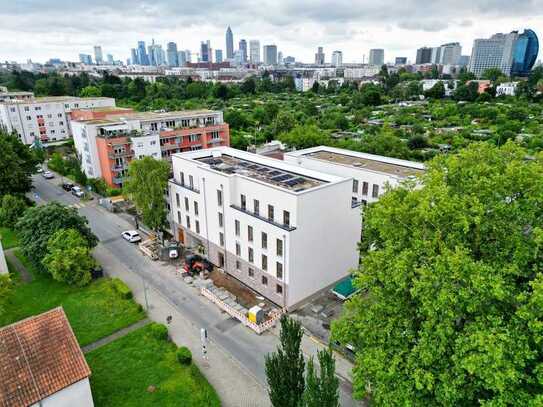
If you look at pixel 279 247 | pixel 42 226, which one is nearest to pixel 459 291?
pixel 279 247

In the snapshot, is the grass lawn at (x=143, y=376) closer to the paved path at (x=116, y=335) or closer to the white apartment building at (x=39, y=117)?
the paved path at (x=116, y=335)

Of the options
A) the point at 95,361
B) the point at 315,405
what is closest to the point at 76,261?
the point at 95,361

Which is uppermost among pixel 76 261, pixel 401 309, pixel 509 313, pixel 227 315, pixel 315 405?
pixel 509 313

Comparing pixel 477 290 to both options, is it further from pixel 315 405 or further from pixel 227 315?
pixel 227 315

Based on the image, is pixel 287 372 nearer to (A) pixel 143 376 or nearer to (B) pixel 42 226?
(A) pixel 143 376

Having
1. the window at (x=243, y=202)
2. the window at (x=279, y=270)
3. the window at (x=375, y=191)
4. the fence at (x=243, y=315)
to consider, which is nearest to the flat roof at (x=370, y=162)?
the window at (x=375, y=191)

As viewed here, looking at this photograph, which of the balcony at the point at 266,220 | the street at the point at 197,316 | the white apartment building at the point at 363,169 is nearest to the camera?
the street at the point at 197,316
